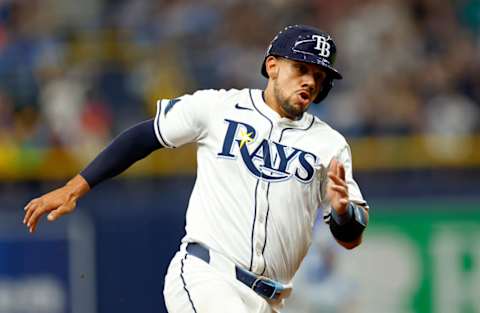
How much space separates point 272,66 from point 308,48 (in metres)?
0.25

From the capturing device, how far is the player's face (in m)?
5.38

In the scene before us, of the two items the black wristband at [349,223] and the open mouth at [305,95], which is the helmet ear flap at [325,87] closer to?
the open mouth at [305,95]

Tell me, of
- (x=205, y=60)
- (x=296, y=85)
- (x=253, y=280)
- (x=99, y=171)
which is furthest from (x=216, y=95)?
(x=205, y=60)

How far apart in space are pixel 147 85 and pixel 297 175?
6.37m

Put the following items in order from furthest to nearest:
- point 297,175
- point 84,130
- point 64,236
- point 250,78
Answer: point 250,78 → point 84,130 → point 64,236 → point 297,175

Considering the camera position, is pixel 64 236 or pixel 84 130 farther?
pixel 84 130

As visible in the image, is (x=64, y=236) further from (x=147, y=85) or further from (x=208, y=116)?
(x=208, y=116)

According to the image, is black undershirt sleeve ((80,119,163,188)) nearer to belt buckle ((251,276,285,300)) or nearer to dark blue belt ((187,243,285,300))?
dark blue belt ((187,243,285,300))

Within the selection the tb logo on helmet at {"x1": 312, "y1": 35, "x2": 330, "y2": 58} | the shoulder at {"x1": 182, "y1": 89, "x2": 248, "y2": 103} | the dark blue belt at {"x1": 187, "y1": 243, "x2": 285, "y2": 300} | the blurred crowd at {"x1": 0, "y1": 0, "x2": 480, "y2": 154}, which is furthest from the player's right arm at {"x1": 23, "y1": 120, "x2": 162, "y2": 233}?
the blurred crowd at {"x1": 0, "y1": 0, "x2": 480, "y2": 154}

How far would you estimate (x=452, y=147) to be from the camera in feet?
36.4

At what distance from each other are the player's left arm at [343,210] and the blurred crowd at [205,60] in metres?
5.76

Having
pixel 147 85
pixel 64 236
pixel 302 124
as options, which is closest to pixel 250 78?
pixel 147 85

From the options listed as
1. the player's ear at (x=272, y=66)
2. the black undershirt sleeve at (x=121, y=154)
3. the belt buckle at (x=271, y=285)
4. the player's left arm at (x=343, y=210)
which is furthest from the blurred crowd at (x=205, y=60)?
the player's left arm at (x=343, y=210)

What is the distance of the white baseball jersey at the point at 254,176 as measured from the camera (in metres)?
5.32
